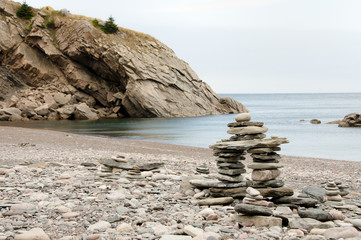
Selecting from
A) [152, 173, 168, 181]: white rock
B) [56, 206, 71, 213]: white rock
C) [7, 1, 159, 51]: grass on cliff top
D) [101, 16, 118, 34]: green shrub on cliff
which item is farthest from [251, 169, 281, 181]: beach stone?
[101, 16, 118, 34]: green shrub on cliff

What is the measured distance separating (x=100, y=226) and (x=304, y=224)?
367cm

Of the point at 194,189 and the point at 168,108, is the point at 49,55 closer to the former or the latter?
the point at 168,108

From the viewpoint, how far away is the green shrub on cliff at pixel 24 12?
6951 cm

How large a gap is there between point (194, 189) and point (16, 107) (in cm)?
5837

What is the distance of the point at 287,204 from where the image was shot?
8.81 meters

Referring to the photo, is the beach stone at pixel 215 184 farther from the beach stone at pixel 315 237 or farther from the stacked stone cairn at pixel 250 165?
the beach stone at pixel 315 237

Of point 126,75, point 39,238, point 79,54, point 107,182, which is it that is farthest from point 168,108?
point 39,238

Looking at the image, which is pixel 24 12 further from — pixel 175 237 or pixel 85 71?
pixel 175 237

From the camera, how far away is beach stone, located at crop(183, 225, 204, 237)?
6312 mm

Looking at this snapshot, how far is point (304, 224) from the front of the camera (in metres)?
7.14

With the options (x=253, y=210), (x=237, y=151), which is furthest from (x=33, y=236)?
(x=237, y=151)

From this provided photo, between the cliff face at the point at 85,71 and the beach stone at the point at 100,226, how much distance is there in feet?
186

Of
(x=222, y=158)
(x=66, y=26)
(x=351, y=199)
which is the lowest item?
(x=351, y=199)

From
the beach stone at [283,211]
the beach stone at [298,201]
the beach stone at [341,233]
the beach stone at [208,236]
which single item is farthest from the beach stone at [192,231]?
the beach stone at [298,201]
